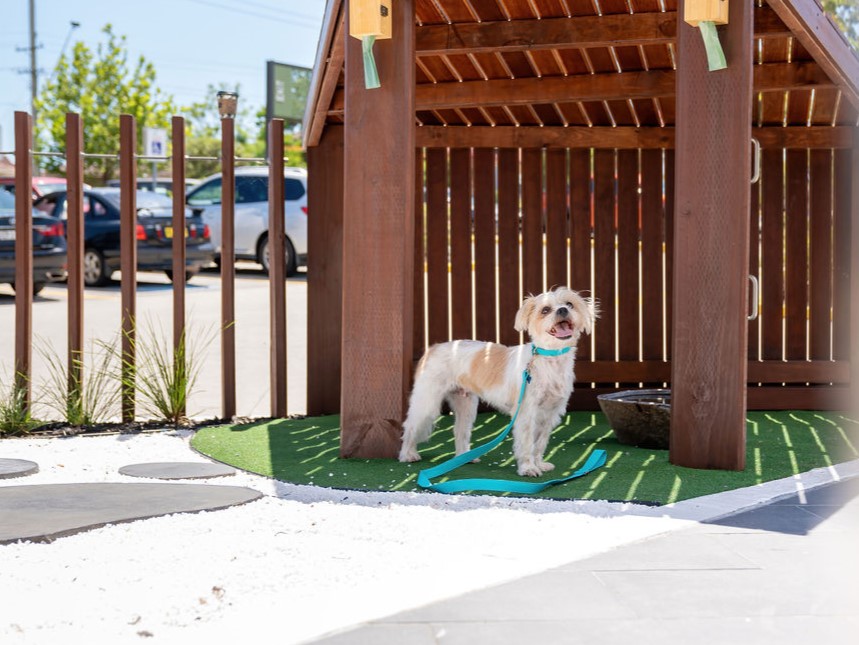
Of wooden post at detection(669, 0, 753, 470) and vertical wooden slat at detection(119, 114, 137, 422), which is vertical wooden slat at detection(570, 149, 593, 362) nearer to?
wooden post at detection(669, 0, 753, 470)

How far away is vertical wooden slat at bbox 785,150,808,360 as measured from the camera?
9.56 meters

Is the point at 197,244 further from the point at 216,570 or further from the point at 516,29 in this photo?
the point at 216,570

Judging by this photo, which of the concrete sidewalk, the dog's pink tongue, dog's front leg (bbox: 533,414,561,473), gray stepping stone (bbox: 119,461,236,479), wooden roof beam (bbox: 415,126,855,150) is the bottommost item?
the concrete sidewalk

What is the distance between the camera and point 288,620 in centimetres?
382

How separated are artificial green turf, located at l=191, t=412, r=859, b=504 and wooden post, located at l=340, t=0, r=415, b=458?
1.13 ft

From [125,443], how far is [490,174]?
12.2ft

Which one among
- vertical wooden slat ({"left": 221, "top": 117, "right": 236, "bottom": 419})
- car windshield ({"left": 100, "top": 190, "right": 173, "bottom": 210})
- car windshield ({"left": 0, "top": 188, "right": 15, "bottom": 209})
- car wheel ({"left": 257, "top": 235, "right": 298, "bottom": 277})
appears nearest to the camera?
vertical wooden slat ({"left": 221, "top": 117, "right": 236, "bottom": 419})

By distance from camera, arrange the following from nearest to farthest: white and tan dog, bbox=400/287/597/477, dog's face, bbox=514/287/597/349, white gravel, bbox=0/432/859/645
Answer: white gravel, bbox=0/432/859/645 → dog's face, bbox=514/287/597/349 → white and tan dog, bbox=400/287/597/477

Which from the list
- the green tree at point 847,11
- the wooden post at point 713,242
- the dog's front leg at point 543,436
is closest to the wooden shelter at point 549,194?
the wooden post at point 713,242

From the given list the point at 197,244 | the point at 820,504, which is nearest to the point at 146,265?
the point at 197,244

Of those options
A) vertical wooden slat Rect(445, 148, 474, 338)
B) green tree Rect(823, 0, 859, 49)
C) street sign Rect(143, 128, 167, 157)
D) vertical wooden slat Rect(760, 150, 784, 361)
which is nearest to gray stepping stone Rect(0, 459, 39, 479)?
vertical wooden slat Rect(445, 148, 474, 338)

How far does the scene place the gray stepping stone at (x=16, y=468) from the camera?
6.40m

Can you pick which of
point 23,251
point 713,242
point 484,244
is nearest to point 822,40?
point 713,242

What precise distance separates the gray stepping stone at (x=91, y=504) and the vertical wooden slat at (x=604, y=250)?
442cm
